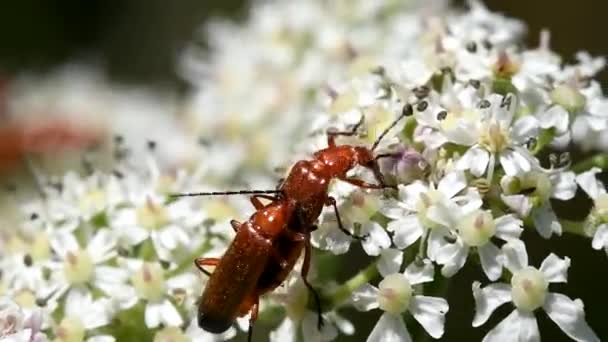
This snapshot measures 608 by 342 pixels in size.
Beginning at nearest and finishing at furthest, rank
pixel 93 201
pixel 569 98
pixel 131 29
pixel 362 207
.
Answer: pixel 362 207 < pixel 569 98 < pixel 93 201 < pixel 131 29

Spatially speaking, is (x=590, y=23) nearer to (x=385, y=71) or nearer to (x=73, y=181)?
(x=385, y=71)

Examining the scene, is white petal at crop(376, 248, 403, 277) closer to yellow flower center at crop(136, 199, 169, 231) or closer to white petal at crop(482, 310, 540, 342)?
white petal at crop(482, 310, 540, 342)

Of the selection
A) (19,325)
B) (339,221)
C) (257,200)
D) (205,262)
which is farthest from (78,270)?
(339,221)

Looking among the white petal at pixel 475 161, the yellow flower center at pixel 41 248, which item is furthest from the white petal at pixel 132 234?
the white petal at pixel 475 161

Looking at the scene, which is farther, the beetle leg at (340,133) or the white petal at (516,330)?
the beetle leg at (340,133)

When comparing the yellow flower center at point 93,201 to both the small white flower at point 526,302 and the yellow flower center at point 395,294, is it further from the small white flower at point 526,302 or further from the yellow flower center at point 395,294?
the small white flower at point 526,302

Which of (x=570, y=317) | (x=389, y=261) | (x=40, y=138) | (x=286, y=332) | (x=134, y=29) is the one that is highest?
(x=389, y=261)

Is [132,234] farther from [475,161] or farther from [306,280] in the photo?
[475,161]
